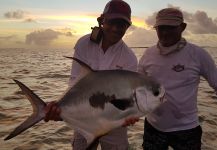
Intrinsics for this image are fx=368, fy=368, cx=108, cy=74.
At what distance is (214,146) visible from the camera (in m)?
8.38

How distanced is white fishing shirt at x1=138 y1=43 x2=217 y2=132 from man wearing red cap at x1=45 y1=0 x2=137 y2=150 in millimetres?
503

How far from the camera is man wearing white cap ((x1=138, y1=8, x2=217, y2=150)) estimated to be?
4.83 metres

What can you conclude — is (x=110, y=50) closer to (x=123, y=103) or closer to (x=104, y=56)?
(x=104, y=56)

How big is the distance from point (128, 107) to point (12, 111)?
818cm

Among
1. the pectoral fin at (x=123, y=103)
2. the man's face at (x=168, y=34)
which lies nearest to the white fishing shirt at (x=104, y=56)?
the man's face at (x=168, y=34)

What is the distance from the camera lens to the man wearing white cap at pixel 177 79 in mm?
4832

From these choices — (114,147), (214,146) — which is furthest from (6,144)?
(214,146)

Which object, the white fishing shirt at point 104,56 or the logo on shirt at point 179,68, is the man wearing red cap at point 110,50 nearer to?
the white fishing shirt at point 104,56

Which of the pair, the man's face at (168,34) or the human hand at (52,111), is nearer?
the human hand at (52,111)

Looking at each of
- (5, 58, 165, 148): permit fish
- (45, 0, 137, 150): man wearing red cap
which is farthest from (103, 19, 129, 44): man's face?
(5, 58, 165, 148): permit fish

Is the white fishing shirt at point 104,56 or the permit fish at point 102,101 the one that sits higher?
the white fishing shirt at point 104,56

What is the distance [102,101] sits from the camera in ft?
12.4

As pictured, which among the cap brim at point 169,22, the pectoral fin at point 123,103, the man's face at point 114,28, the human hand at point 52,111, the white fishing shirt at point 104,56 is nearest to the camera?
the pectoral fin at point 123,103

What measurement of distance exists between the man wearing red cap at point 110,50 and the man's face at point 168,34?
19.6 inches
